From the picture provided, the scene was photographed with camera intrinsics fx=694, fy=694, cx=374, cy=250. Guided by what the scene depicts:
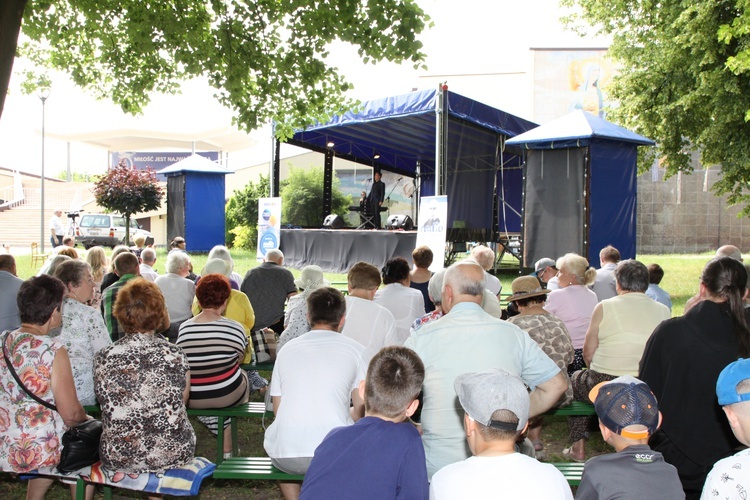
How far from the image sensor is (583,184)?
11234 mm

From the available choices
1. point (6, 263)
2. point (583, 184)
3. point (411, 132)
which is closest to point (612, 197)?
point (583, 184)

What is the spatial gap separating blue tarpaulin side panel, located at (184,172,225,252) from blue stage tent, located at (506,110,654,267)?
45.0 feet

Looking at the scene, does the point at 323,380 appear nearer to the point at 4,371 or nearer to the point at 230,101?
the point at 4,371

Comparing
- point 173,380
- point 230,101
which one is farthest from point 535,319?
point 230,101

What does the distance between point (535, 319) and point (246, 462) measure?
1.92 m

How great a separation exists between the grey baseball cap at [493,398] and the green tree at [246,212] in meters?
26.5

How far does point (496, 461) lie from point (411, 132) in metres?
16.4

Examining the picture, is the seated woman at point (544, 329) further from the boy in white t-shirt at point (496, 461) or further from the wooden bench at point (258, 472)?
the boy in white t-shirt at point (496, 461)

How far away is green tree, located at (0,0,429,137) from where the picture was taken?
A: 341 inches

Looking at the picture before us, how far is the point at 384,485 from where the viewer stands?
2166mm

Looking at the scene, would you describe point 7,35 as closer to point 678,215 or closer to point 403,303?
point 403,303

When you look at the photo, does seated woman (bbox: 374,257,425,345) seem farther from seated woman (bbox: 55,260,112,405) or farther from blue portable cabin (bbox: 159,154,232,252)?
blue portable cabin (bbox: 159,154,232,252)

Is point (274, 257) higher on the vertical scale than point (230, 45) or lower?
lower

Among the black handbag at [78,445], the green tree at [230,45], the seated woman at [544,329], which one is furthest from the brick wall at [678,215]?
the black handbag at [78,445]
